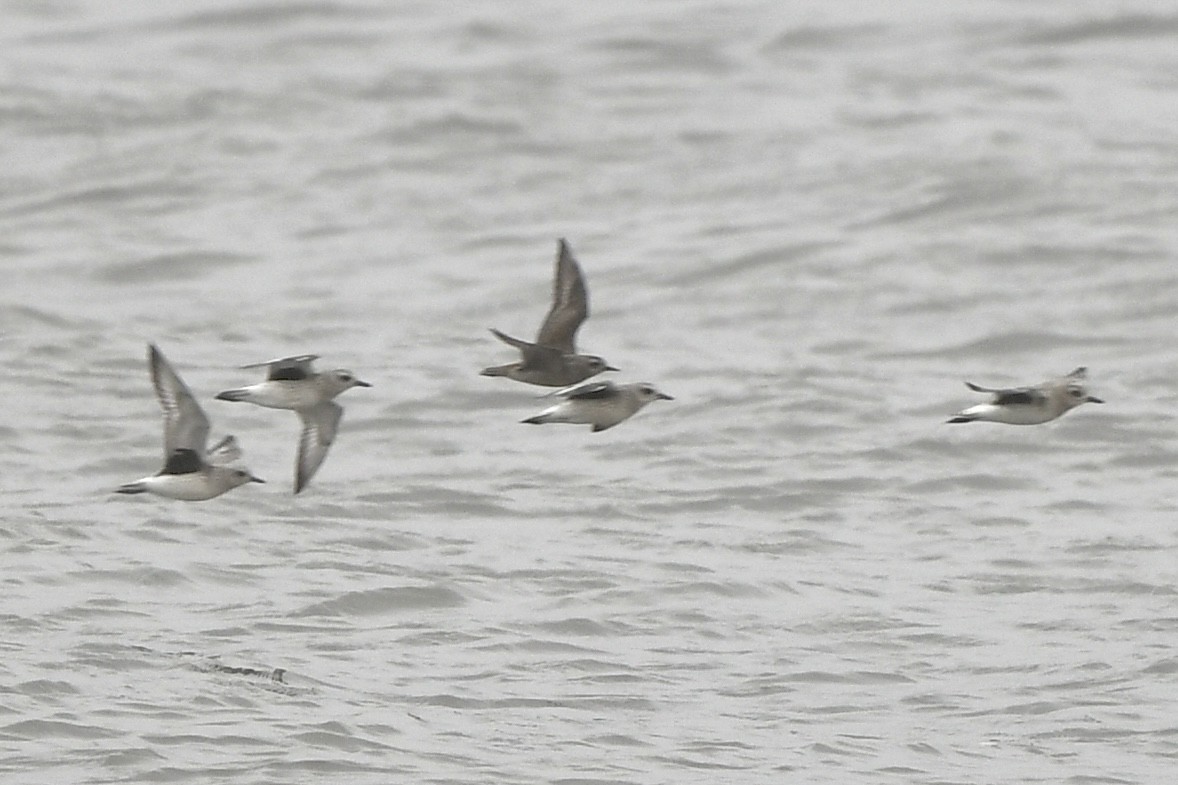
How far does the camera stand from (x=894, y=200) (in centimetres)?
2881

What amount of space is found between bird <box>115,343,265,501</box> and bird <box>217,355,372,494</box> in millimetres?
283

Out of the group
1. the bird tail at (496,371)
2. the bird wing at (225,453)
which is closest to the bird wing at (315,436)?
the bird wing at (225,453)

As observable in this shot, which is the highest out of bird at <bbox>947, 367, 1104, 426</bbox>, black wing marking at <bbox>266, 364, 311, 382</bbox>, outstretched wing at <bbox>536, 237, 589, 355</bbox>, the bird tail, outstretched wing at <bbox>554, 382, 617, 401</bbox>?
outstretched wing at <bbox>536, 237, 589, 355</bbox>

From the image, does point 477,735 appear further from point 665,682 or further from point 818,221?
point 818,221

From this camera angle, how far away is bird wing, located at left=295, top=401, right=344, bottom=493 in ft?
42.9

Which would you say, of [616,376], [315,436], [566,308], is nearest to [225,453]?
[315,436]

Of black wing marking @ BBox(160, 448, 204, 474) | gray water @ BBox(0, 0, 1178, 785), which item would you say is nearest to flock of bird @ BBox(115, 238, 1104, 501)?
black wing marking @ BBox(160, 448, 204, 474)

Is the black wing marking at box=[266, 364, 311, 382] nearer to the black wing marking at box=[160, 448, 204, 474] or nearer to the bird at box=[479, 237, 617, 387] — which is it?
the black wing marking at box=[160, 448, 204, 474]

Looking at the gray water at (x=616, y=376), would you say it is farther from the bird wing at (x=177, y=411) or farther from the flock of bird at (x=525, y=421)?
the bird wing at (x=177, y=411)

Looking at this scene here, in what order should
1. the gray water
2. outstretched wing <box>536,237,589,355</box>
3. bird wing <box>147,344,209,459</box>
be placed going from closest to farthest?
bird wing <box>147,344,209,459</box> → outstretched wing <box>536,237,589,355</box> → the gray water

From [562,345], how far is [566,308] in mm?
Answer: 188

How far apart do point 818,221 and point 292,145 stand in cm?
685

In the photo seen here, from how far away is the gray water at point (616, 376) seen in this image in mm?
14273

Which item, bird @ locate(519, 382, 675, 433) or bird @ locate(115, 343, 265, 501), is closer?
bird @ locate(115, 343, 265, 501)
